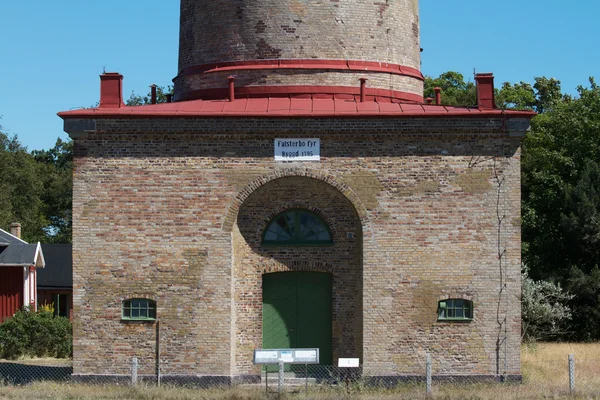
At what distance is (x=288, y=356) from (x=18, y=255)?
20.0m

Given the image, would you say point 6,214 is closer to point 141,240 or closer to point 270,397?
point 141,240

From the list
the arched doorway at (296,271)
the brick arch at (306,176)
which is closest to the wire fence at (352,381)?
the arched doorway at (296,271)

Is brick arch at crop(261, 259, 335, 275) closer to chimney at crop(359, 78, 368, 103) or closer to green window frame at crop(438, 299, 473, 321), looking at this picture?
green window frame at crop(438, 299, 473, 321)

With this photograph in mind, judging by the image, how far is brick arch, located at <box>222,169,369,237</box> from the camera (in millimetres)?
20672

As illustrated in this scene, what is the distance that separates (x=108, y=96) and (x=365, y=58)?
20.1 ft

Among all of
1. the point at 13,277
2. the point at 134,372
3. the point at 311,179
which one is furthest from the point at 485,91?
the point at 13,277

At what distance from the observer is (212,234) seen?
20.6 meters

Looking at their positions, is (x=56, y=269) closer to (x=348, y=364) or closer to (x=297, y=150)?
(x=297, y=150)

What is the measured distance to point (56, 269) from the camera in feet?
148

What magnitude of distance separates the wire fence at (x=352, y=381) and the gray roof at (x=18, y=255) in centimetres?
1406

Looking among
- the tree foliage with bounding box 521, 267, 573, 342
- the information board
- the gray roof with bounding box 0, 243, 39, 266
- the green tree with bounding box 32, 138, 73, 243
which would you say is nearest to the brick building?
the information board

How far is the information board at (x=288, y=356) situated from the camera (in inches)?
740

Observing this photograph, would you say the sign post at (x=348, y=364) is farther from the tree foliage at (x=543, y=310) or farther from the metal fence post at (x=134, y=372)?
the tree foliage at (x=543, y=310)

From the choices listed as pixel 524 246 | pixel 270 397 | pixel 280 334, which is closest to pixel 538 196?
pixel 524 246
